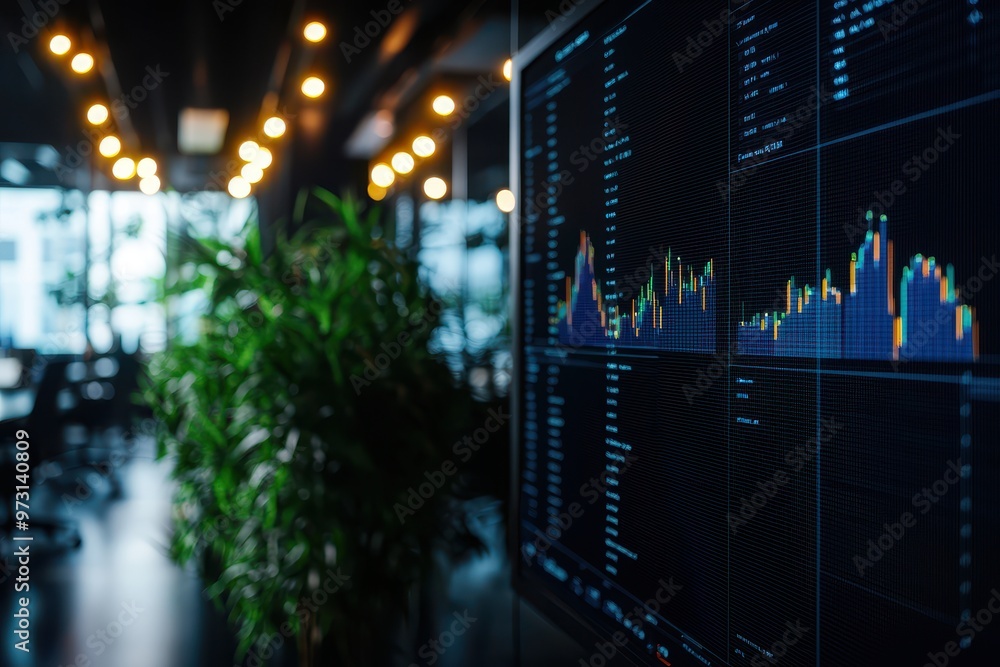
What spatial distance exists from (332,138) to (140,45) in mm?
1087

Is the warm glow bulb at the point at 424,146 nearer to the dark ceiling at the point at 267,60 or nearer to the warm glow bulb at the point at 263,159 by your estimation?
the dark ceiling at the point at 267,60

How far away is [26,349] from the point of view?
11.2ft

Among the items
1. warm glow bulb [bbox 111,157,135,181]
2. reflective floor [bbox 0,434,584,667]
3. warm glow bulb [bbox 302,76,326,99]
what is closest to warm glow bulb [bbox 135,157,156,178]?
warm glow bulb [bbox 111,157,135,181]

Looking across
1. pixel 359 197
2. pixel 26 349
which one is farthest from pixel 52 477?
pixel 359 197

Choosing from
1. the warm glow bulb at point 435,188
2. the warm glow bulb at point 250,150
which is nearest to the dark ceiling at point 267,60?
the warm glow bulb at point 250,150

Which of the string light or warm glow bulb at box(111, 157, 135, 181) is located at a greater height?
warm glow bulb at box(111, 157, 135, 181)

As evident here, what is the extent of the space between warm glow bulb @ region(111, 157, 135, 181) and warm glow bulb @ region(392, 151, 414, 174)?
1286 millimetres

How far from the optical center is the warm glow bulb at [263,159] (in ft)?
12.3

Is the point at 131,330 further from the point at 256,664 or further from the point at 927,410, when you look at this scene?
the point at 927,410

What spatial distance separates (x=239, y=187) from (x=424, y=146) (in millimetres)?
1177

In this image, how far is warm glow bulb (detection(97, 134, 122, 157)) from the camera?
3.54 metres

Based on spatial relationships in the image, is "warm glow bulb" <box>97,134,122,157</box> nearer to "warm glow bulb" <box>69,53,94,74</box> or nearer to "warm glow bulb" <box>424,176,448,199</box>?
"warm glow bulb" <box>69,53,94,74</box>

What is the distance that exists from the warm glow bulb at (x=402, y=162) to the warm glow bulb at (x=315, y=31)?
623 mm

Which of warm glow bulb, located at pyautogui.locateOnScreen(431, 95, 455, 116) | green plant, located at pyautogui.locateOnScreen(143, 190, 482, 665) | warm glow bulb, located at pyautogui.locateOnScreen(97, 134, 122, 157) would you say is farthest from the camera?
Answer: warm glow bulb, located at pyautogui.locateOnScreen(97, 134, 122, 157)
